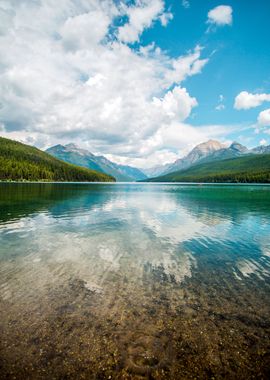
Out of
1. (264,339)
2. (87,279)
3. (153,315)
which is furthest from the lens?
(87,279)

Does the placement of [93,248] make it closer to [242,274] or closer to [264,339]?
[242,274]

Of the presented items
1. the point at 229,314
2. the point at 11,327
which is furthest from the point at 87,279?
the point at 229,314

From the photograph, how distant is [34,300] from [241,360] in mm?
12241

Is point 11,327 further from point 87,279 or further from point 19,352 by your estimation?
point 87,279

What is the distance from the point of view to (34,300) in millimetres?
14367

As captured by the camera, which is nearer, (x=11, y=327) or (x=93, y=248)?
(x=11, y=327)

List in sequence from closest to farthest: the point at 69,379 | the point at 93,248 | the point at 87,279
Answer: the point at 69,379 < the point at 87,279 < the point at 93,248

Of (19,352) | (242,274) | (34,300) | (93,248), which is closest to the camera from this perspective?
(19,352)

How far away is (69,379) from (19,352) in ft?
9.49

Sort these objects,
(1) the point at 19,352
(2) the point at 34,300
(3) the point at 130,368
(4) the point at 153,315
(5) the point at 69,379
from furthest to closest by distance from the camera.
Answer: (2) the point at 34,300 < (4) the point at 153,315 < (1) the point at 19,352 < (3) the point at 130,368 < (5) the point at 69,379

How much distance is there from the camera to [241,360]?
9648 mm

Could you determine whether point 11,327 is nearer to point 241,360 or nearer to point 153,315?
point 153,315

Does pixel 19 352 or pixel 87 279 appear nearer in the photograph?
pixel 19 352

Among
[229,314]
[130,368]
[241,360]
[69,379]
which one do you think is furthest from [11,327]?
[229,314]
